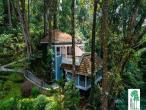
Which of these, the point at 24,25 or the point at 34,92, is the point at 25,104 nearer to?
the point at 34,92

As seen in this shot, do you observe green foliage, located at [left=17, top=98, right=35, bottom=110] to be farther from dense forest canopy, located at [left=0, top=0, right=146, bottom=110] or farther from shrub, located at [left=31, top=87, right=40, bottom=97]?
shrub, located at [left=31, top=87, right=40, bottom=97]

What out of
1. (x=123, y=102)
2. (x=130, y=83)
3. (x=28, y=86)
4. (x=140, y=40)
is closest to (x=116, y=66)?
(x=140, y=40)

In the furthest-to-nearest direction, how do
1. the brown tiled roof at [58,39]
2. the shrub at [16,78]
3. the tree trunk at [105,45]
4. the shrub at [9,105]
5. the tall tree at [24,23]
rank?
the brown tiled roof at [58,39] < the tall tree at [24,23] < the shrub at [16,78] < the shrub at [9,105] < the tree trunk at [105,45]

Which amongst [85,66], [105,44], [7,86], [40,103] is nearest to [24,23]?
[7,86]

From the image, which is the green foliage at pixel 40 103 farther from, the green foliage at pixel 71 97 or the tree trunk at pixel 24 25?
the tree trunk at pixel 24 25

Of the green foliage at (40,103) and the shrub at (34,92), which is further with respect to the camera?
the shrub at (34,92)

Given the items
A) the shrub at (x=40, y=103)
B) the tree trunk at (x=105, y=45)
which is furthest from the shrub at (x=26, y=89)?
the tree trunk at (x=105, y=45)

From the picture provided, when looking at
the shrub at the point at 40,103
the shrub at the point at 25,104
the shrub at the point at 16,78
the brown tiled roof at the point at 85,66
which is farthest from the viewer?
the shrub at the point at 16,78
